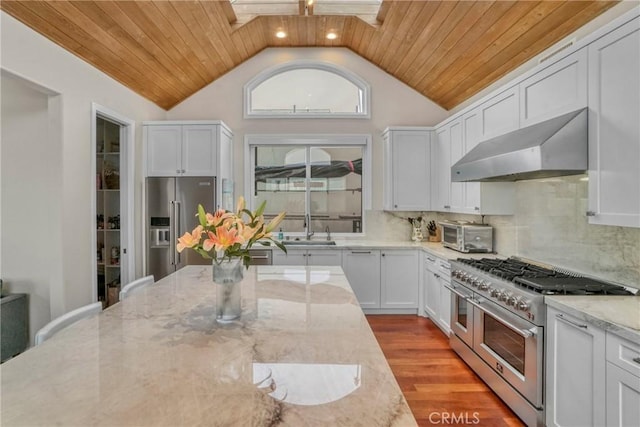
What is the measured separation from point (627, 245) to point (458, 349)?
63.0 inches

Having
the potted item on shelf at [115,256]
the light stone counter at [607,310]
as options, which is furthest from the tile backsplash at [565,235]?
the potted item on shelf at [115,256]

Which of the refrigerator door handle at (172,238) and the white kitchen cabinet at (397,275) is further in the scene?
the white kitchen cabinet at (397,275)

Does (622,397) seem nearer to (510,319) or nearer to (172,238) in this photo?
(510,319)

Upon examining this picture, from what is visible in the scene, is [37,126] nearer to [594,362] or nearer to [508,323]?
[508,323]

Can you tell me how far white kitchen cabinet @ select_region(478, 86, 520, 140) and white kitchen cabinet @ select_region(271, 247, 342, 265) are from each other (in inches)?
85.2

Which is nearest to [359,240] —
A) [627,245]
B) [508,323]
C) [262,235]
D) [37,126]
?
[508,323]

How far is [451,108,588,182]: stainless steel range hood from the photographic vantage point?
6.68ft

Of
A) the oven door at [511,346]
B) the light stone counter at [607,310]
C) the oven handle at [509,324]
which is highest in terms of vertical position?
the light stone counter at [607,310]

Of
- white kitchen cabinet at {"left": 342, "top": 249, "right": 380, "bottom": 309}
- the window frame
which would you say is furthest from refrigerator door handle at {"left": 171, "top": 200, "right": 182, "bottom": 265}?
white kitchen cabinet at {"left": 342, "top": 249, "right": 380, "bottom": 309}

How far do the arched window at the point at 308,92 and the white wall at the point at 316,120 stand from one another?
14 centimetres

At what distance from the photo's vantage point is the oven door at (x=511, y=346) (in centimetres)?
206

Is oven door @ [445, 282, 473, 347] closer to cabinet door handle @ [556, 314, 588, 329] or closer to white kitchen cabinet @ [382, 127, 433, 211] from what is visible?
cabinet door handle @ [556, 314, 588, 329]

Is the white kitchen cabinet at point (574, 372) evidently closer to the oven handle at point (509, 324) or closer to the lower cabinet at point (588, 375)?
the lower cabinet at point (588, 375)

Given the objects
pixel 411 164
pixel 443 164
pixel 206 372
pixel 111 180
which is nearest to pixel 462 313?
pixel 443 164
